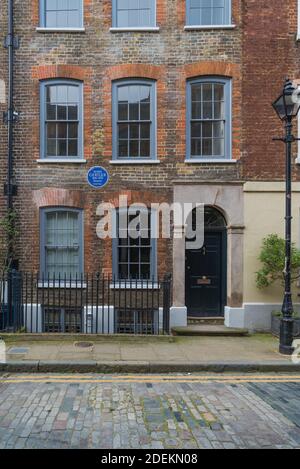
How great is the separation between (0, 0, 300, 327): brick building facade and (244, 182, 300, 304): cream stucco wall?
0.09 m

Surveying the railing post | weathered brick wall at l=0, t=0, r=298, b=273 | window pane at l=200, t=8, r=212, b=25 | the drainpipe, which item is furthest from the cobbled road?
window pane at l=200, t=8, r=212, b=25

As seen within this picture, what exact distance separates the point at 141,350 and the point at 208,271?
11.5ft

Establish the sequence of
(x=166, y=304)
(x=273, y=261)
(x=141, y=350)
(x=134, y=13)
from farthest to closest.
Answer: (x=134, y=13)
(x=273, y=261)
(x=166, y=304)
(x=141, y=350)

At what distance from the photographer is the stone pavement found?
6961 millimetres

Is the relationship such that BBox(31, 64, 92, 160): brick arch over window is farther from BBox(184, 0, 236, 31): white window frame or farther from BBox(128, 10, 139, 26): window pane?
BBox(184, 0, 236, 31): white window frame

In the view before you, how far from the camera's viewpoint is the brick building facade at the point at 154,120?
1006 centimetres

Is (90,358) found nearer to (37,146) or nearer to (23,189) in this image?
(23,189)

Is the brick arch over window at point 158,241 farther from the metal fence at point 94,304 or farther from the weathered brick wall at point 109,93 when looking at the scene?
the metal fence at point 94,304

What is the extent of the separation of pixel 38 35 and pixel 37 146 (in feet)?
10.1

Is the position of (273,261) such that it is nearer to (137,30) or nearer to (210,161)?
(210,161)

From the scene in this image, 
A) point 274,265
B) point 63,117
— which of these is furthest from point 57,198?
point 274,265

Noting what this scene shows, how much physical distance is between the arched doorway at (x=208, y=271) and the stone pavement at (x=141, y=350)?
1290mm

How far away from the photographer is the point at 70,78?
10.3m

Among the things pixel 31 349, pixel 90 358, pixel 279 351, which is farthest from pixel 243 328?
pixel 31 349
